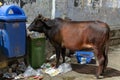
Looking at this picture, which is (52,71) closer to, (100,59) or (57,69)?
(57,69)

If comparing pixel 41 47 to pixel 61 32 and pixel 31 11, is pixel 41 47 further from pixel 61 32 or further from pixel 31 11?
pixel 31 11

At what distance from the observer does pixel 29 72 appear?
28.4 ft

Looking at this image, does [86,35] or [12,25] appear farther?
[86,35]

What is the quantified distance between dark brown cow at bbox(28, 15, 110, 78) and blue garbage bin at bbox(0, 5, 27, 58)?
0.78 metres

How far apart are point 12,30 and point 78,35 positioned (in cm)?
189

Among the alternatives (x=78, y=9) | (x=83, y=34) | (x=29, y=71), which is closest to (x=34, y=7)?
(x=78, y=9)

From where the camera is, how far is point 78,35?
8953 millimetres

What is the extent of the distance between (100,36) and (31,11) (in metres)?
3.79

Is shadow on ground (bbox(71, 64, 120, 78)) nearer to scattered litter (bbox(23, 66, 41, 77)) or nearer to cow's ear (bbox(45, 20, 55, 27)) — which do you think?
scattered litter (bbox(23, 66, 41, 77))

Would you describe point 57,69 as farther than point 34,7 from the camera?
No

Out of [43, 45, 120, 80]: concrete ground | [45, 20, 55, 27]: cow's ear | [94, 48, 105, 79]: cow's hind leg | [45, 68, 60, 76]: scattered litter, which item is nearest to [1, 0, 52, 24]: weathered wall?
[45, 20, 55, 27]: cow's ear

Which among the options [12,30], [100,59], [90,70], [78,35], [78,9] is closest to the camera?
[12,30]

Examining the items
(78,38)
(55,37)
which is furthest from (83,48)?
(55,37)

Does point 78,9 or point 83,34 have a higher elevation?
point 78,9
